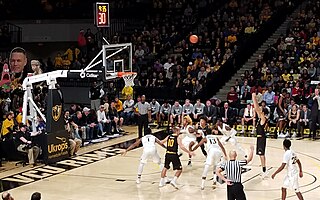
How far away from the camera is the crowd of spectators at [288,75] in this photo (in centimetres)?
2516

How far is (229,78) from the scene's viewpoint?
103 feet

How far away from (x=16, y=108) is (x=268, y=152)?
11.6 meters

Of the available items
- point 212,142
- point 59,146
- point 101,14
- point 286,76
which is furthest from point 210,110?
point 212,142

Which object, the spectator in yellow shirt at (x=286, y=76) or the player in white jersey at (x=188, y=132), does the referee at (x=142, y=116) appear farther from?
the spectator in yellow shirt at (x=286, y=76)

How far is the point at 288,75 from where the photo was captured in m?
28.5

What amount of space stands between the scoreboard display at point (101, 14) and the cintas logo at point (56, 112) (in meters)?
3.76

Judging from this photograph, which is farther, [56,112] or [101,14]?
[101,14]

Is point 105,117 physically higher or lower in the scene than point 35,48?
lower

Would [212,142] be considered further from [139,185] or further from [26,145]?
[26,145]

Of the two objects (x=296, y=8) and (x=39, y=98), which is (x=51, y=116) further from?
(x=296, y=8)

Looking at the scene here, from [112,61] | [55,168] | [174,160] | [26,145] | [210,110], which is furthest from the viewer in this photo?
[210,110]

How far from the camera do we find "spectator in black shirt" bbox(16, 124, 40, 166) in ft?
64.3

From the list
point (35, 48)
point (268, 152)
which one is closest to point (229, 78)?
point (268, 152)

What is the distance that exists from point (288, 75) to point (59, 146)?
Result: 41.6ft
